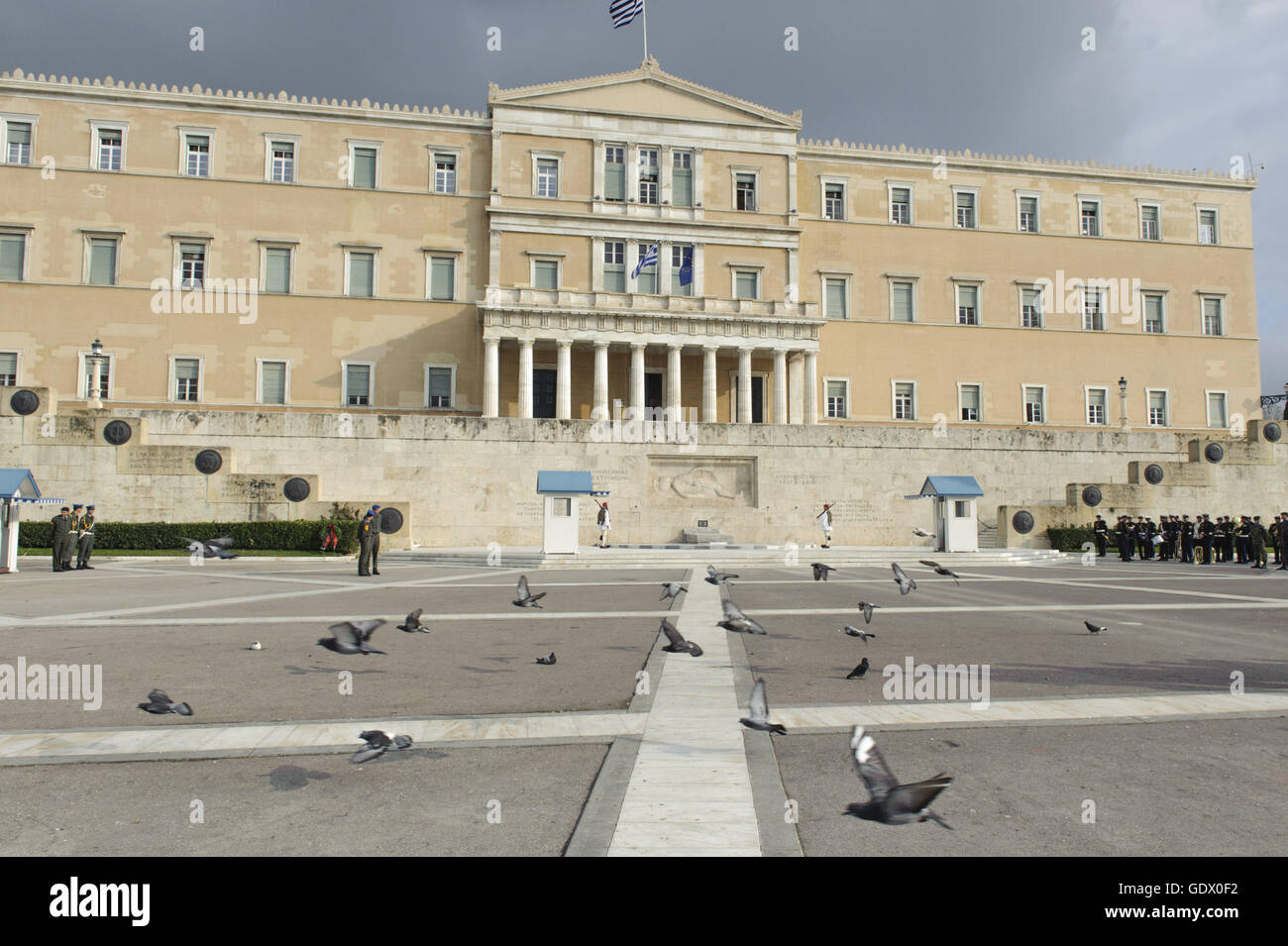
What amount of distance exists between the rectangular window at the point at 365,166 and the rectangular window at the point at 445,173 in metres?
3.34

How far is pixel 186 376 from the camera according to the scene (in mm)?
43125

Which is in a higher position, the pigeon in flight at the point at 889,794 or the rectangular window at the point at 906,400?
the rectangular window at the point at 906,400

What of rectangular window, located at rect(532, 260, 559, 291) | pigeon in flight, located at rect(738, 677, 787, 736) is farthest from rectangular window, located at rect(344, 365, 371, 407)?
pigeon in flight, located at rect(738, 677, 787, 736)

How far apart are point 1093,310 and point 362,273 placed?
1728 inches

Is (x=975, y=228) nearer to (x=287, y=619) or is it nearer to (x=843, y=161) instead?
(x=843, y=161)

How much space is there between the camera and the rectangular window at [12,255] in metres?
42.0

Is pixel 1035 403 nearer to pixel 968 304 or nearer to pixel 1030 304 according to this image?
pixel 1030 304

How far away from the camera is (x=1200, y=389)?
5125cm

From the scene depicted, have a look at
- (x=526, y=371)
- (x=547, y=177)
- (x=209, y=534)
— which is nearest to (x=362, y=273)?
(x=547, y=177)

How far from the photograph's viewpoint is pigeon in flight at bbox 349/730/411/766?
4844 millimetres

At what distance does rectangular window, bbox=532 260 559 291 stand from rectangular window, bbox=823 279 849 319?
51.9 ft

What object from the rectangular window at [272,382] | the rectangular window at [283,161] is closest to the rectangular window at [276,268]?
the rectangular window at [283,161]

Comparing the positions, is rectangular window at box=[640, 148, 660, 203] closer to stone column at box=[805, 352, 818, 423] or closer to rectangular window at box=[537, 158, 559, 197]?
rectangular window at box=[537, 158, 559, 197]

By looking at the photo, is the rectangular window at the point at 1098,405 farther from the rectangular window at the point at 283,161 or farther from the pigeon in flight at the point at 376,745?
the pigeon in flight at the point at 376,745
